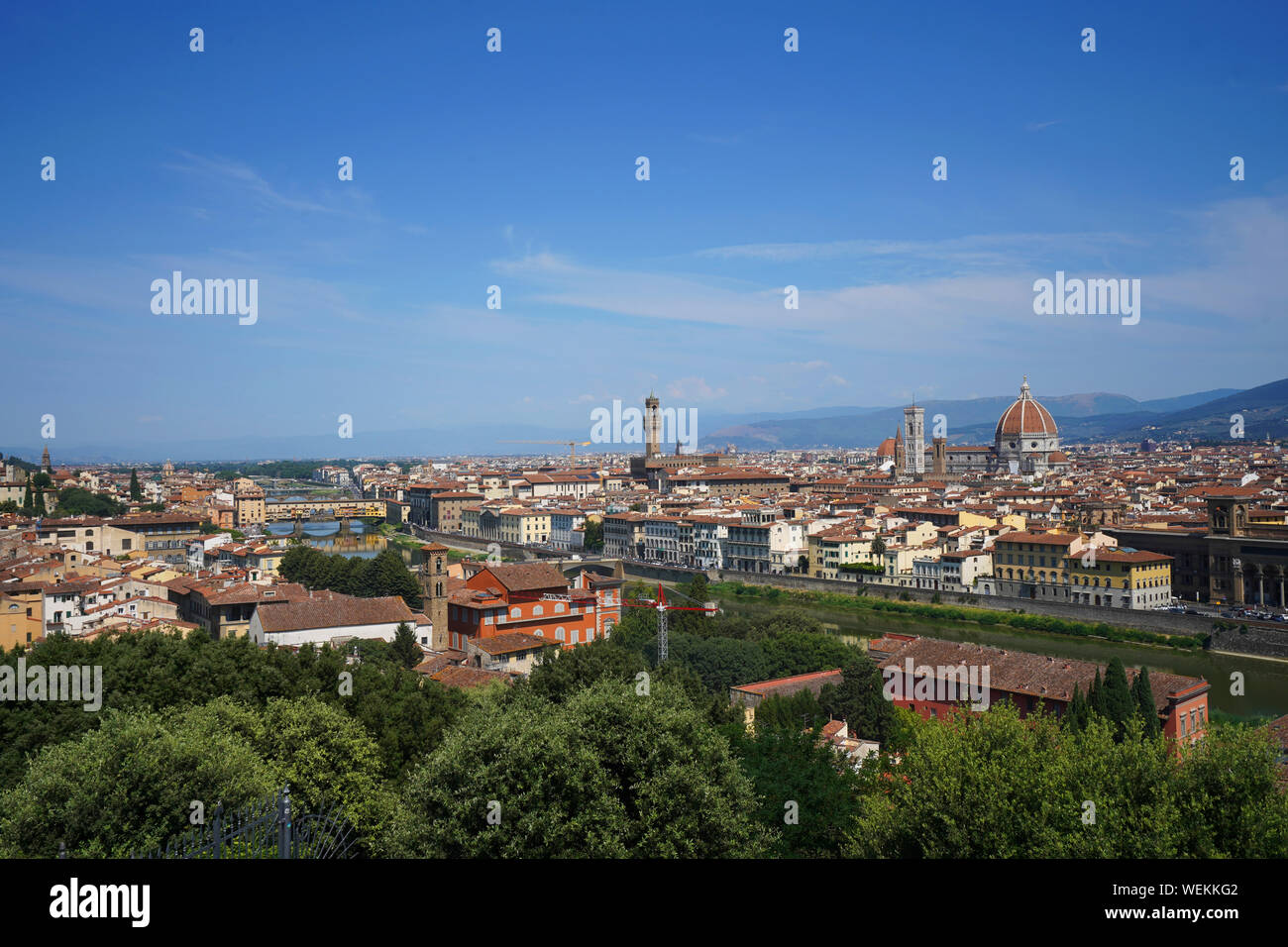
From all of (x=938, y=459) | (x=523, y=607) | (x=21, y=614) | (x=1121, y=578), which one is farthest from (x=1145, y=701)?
(x=938, y=459)

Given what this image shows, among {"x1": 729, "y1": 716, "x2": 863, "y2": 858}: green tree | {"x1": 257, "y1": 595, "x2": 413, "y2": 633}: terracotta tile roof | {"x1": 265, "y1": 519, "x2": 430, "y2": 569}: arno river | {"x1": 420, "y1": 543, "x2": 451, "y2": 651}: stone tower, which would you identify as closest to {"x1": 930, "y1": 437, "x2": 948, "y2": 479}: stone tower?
{"x1": 265, "y1": 519, "x2": 430, "y2": 569}: arno river

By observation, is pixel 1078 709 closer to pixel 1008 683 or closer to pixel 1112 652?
pixel 1008 683

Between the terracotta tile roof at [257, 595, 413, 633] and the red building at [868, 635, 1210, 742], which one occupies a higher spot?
the terracotta tile roof at [257, 595, 413, 633]

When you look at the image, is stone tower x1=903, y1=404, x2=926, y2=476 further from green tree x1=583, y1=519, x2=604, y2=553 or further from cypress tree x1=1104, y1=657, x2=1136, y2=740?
cypress tree x1=1104, y1=657, x2=1136, y2=740

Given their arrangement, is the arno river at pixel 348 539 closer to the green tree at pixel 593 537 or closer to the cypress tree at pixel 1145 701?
the green tree at pixel 593 537

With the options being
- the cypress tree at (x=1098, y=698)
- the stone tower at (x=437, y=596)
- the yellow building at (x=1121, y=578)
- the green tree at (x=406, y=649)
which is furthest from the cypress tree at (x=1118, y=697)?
the yellow building at (x=1121, y=578)
